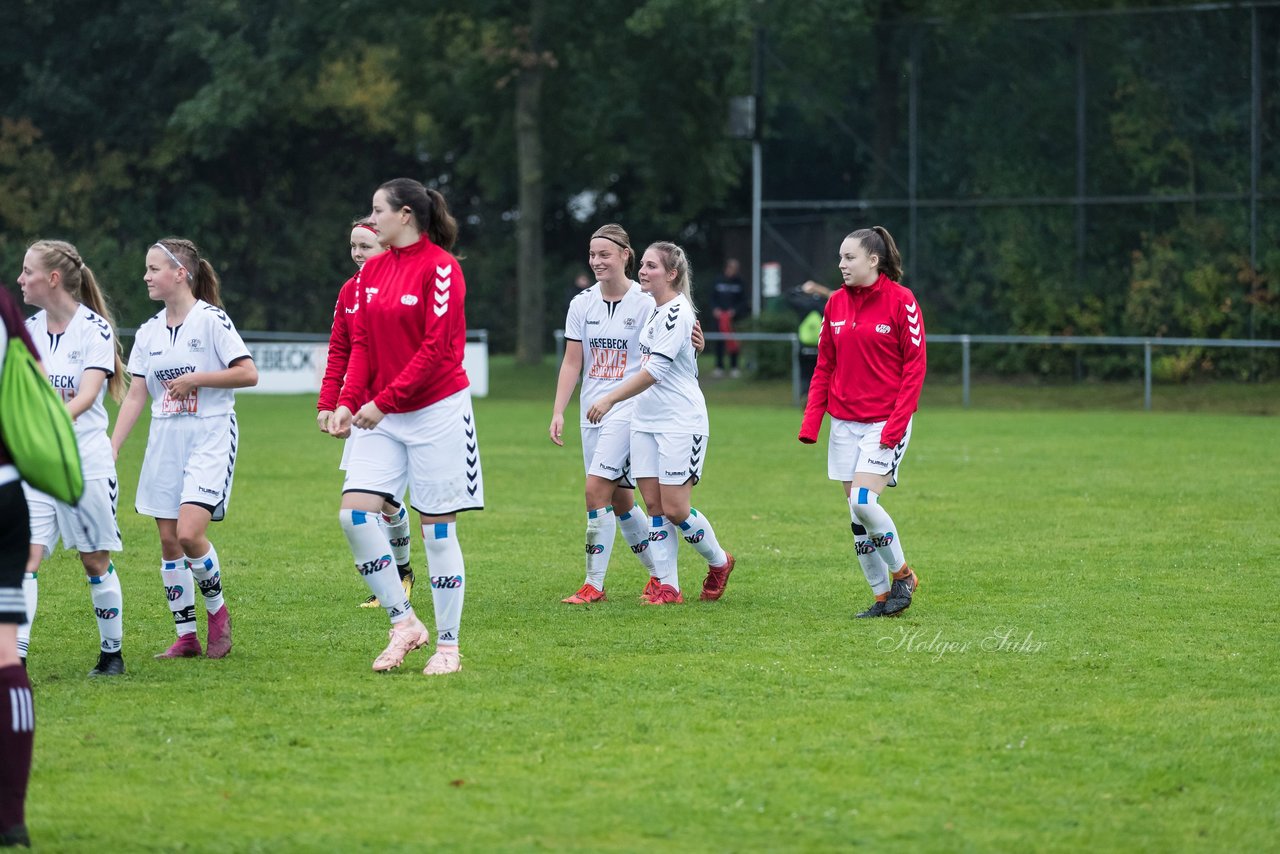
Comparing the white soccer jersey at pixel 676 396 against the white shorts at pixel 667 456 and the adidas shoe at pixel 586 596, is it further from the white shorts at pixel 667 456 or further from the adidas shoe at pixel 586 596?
the adidas shoe at pixel 586 596

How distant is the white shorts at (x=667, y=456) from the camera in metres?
9.45

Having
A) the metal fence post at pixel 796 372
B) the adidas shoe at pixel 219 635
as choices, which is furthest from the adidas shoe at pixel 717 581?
the metal fence post at pixel 796 372

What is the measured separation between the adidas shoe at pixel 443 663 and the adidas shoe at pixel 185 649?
1.21 metres

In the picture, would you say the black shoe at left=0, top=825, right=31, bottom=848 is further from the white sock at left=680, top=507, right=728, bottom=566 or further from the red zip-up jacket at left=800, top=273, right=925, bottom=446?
the white sock at left=680, top=507, right=728, bottom=566

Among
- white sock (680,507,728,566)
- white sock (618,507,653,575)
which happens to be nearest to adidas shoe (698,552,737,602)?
white sock (680,507,728,566)

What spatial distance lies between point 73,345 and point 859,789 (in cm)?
394

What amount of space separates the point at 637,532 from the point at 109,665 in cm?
331

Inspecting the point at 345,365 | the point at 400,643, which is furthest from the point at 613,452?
the point at 400,643

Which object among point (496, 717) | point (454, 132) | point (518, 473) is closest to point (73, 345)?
point (496, 717)

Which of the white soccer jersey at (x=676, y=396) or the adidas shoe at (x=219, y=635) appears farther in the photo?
the white soccer jersey at (x=676, y=396)

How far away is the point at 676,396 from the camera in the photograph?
955 cm

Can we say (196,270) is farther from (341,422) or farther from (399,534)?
(399,534)

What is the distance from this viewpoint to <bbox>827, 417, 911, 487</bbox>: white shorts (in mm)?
8664

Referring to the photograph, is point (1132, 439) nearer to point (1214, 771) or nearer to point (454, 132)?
point (1214, 771)
